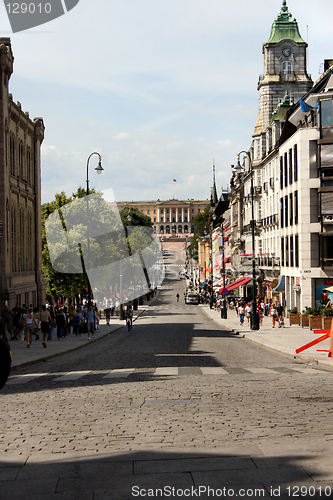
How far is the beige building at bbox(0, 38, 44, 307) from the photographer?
1555 inches

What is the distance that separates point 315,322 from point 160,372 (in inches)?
812

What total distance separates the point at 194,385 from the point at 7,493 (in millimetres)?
7905

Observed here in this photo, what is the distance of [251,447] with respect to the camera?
8.27 metres

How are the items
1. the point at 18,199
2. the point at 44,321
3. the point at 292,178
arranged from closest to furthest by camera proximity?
the point at 44,321 → the point at 18,199 → the point at 292,178

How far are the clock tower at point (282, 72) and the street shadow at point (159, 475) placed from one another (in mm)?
67811

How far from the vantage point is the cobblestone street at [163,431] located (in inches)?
275

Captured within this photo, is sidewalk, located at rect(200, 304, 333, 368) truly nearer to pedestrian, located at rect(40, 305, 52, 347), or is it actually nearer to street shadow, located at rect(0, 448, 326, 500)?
pedestrian, located at rect(40, 305, 52, 347)

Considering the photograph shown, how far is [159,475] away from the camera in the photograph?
7.08 m

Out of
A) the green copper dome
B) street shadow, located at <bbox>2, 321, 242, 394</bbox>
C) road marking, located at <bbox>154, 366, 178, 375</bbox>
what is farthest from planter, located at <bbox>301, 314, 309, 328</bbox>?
the green copper dome

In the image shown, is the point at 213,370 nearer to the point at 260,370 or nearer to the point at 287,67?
the point at 260,370

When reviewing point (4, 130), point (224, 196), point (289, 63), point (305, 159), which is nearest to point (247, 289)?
point (289, 63)

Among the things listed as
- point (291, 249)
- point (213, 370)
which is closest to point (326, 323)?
point (291, 249)

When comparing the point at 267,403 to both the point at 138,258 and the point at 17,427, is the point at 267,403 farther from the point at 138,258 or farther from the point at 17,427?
the point at 138,258

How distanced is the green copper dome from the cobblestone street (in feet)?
208
